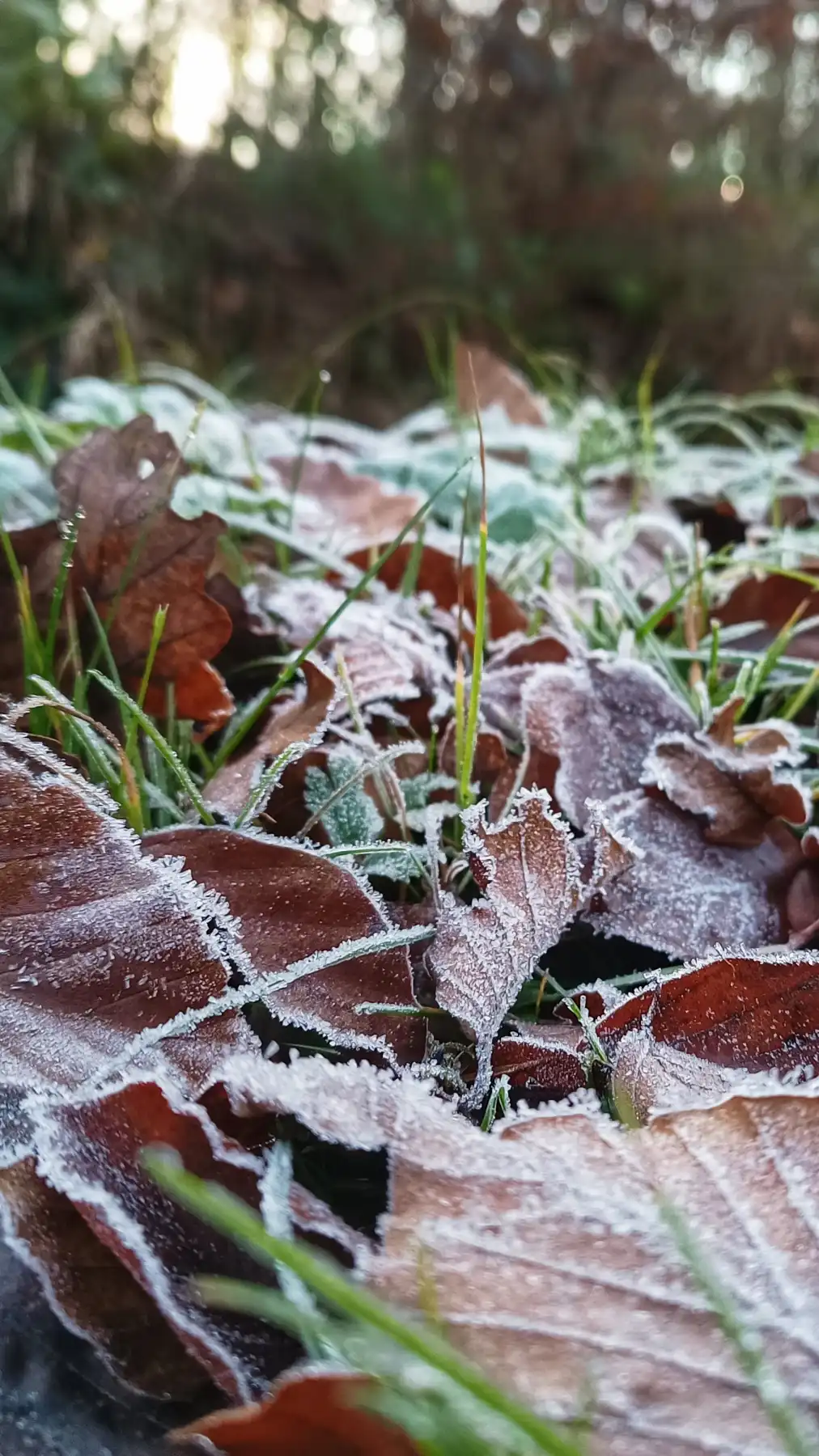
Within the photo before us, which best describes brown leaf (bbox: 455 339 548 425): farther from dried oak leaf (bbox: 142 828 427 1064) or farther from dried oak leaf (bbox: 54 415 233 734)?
dried oak leaf (bbox: 142 828 427 1064)

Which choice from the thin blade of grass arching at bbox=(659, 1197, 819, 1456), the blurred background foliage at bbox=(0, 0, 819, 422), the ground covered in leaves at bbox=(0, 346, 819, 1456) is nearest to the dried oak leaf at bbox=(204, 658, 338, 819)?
the ground covered in leaves at bbox=(0, 346, 819, 1456)

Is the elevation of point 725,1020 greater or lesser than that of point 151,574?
lesser

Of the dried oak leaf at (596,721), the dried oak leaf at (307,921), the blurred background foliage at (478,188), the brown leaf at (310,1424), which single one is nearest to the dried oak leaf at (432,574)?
the dried oak leaf at (596,721)

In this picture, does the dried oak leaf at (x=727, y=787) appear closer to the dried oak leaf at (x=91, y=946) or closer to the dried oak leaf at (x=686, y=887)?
the dried oak leaf at (x=686, y=887)

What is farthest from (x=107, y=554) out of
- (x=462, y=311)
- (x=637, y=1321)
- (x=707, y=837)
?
(x=462, y=311)

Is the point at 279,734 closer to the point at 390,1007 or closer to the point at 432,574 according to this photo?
the point at 390,1007

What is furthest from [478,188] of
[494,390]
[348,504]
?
[348,504]
